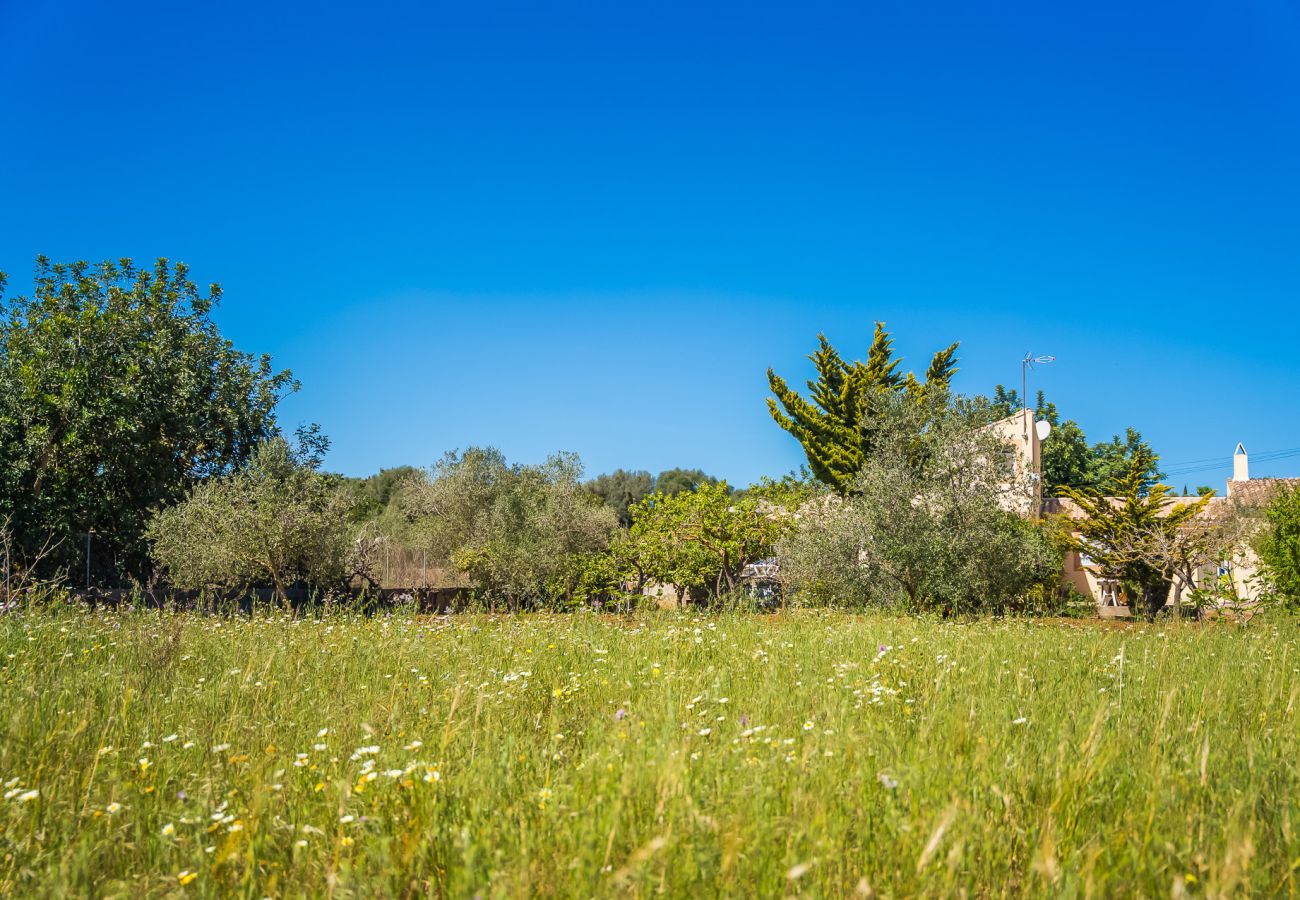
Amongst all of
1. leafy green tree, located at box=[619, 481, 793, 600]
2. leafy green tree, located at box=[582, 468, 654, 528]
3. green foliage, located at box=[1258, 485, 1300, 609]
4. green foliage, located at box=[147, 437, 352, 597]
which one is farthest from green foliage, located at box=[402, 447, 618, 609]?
leafy green tree, located at box=[582, 468, 654, 528]

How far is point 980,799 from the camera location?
2705 mm

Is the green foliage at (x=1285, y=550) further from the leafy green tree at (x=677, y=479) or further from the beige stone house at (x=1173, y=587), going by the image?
the leafy green tree at (x=677, y=479)

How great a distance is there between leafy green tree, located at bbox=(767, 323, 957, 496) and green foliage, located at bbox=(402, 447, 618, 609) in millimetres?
8777

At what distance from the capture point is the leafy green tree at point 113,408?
19188 millimetres

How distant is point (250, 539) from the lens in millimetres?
17328

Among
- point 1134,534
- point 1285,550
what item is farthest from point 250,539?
point 1134,534

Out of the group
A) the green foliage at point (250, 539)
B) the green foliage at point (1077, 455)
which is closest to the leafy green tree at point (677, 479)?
the green foliage at point (1077, 455)

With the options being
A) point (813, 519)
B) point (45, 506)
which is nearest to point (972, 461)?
point (813, 519)

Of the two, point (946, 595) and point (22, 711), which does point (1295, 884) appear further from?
point (946, 595)

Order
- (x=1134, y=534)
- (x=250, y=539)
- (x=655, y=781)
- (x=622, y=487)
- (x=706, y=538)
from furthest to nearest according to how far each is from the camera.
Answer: (x=622, y=487), (x=1134, y=534), (x=706, y=538), (x=250, y=539), (x=655, y=781)

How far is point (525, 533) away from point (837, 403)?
1537 cm

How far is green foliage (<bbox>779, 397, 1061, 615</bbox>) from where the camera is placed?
50.2ft

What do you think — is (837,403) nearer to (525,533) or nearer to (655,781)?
(525,533)

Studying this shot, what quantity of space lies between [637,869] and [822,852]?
0.87m
